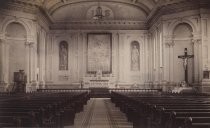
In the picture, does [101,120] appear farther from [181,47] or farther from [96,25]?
[96,25]

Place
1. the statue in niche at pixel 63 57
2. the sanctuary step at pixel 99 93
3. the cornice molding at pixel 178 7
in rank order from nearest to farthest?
the cornice molding at pixel 178 7
the sanctuary step at pixel 99 93
the statue in niche at pixel 63 57

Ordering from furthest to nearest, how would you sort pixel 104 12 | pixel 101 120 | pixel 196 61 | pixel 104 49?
1. pixel 104 12
2. pixel 104 49
3. pixel 196 61
4. pixel 101 120

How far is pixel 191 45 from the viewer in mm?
30047

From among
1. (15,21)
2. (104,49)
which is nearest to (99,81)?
(104,49)

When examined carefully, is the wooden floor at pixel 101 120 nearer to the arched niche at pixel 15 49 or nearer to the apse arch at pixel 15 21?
the apse arch at pixel 15 21

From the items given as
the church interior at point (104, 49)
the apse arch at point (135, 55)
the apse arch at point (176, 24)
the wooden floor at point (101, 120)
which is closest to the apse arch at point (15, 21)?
the church interior at point (104, 49)

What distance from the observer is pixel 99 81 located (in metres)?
37.3

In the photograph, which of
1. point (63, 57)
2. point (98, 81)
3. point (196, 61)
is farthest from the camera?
point (63, 57)

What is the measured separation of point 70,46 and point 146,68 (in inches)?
326

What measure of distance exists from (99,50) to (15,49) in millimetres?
11233

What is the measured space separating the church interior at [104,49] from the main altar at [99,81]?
0.34 ft

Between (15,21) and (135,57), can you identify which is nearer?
(15,21)

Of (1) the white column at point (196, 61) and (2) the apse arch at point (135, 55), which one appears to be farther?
(2) the apse arch at point (135, 55)

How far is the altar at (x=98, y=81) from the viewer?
3725 cm
